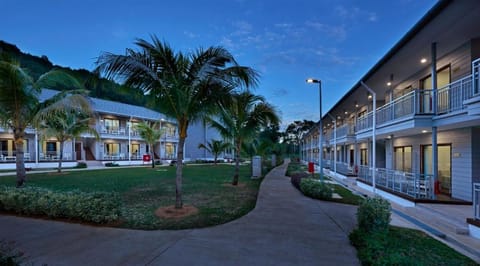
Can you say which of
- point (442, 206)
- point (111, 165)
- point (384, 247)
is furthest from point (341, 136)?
point (111, 165)

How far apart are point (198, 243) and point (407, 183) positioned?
30.6ft

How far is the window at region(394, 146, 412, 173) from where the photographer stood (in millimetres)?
14227

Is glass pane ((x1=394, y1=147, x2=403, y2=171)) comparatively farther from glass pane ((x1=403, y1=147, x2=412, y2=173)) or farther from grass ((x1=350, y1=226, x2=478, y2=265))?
grass ((x1=350, y1=226, x2=478, y2=265))

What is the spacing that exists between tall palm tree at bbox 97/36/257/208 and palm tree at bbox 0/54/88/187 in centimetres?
464

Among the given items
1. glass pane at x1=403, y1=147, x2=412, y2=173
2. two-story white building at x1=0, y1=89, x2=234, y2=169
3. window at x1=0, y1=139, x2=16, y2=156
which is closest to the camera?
glass pane at x1=403, y1=147, x2=412, y2=173

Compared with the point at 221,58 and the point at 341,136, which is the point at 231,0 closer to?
the point at 221,58

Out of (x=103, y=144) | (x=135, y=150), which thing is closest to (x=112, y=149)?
(x=103, y=144)

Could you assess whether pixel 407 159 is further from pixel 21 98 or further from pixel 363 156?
pixel 21 98

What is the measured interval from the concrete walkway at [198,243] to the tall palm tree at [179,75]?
252 cm

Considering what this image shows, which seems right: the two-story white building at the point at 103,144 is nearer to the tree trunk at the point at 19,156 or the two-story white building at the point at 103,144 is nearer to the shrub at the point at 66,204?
the tree trunk at the point at 19,156

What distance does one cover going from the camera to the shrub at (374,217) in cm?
525

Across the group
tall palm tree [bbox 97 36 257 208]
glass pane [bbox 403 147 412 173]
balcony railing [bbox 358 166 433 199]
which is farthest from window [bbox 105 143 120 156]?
glass pane [bbox 403 147 412 173]

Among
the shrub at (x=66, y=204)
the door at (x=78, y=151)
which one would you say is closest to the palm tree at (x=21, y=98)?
the shrub at (x=66, y=204)

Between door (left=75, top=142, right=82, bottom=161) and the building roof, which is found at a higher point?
the building roof
